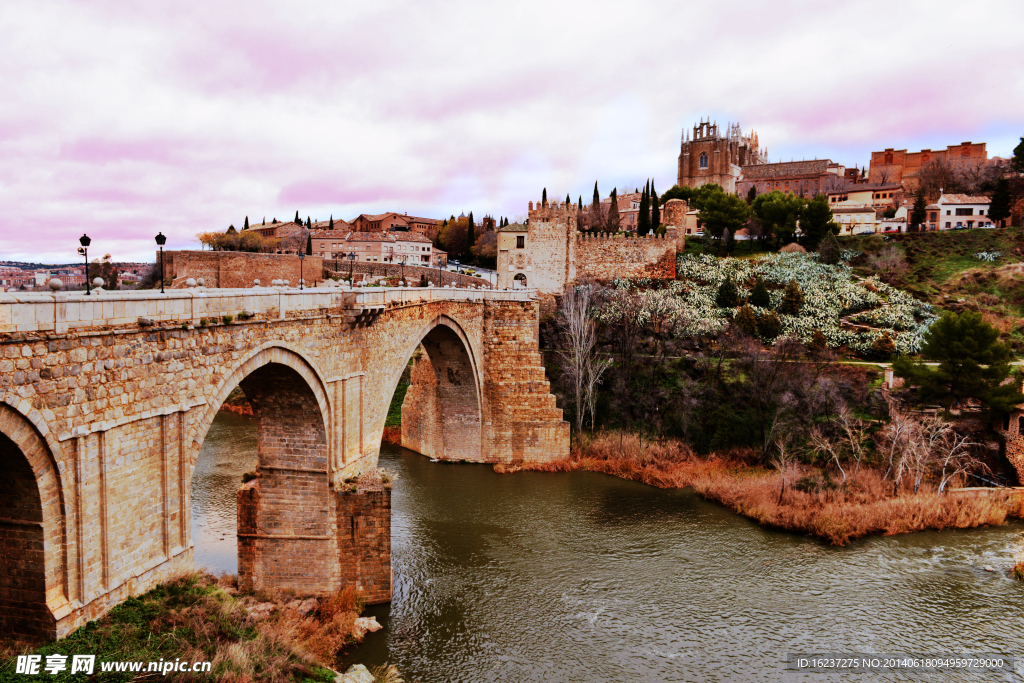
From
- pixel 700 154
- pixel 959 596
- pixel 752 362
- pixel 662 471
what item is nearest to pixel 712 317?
pixel 752 362

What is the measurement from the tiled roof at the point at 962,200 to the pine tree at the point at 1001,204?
7.03ft

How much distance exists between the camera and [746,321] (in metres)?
28.4

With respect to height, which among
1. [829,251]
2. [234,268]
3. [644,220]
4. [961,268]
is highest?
[644,220]

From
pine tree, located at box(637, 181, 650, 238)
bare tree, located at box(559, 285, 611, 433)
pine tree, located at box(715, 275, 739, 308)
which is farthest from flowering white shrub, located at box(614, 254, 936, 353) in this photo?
pine tree, located at box(637, 181, 650, 238)

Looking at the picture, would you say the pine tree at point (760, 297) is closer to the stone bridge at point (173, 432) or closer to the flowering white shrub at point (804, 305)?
the flowering white shrub at point (804, 305)

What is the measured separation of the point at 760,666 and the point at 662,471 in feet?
33.3

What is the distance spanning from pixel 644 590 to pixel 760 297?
19895 mm

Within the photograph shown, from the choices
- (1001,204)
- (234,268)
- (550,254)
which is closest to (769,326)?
(550,254)

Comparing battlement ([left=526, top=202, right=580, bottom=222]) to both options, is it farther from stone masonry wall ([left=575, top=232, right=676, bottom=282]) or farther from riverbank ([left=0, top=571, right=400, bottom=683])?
riverbank ([left=0, top=571, right=400, bottom=683])

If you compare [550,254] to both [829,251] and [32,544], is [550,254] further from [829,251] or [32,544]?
[32,544]

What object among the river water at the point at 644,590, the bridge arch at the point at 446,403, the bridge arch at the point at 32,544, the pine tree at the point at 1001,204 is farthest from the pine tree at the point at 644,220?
the bridge arch at the point at 32,544

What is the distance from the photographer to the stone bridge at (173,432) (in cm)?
671

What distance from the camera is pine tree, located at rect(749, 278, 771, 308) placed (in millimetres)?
30422

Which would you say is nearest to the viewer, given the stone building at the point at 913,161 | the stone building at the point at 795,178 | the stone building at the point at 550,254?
the stone building at the point at 550,254
